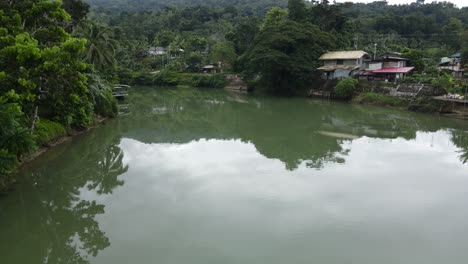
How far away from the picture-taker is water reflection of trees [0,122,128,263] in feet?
26.5

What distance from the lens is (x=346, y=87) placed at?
117ft

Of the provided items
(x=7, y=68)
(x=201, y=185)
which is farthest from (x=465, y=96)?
(x=7, y=68)

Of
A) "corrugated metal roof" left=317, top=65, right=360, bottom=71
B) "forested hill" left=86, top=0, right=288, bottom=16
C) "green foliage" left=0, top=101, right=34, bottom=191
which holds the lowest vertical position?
"green foliage" left=0, top=101, right=34, bottom=191

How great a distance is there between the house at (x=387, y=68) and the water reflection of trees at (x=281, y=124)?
6376mm

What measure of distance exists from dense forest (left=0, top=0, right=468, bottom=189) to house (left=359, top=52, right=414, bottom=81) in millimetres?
1910

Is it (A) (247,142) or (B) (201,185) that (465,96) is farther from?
(B) (201,185)

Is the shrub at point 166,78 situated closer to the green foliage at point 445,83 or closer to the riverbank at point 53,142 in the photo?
the riverbank at point 53,142

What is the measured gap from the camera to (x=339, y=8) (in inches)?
1903

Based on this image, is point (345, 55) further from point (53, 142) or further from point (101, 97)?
point (53, 142)

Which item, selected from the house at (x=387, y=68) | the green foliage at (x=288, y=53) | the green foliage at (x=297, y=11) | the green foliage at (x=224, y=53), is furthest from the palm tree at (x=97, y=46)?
the green foliage at (x=297, y=11)

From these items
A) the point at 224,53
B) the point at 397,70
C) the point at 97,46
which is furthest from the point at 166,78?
the point at 397,70

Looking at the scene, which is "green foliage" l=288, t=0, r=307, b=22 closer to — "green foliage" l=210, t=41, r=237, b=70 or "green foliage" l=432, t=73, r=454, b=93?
"green foliage" l=210, t=41, r=237, b=70

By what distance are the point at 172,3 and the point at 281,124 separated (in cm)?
14765

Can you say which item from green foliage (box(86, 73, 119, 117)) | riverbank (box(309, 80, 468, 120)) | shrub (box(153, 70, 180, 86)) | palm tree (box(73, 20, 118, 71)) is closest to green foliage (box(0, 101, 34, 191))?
green foliage (box(86, 73, 119, 117))
